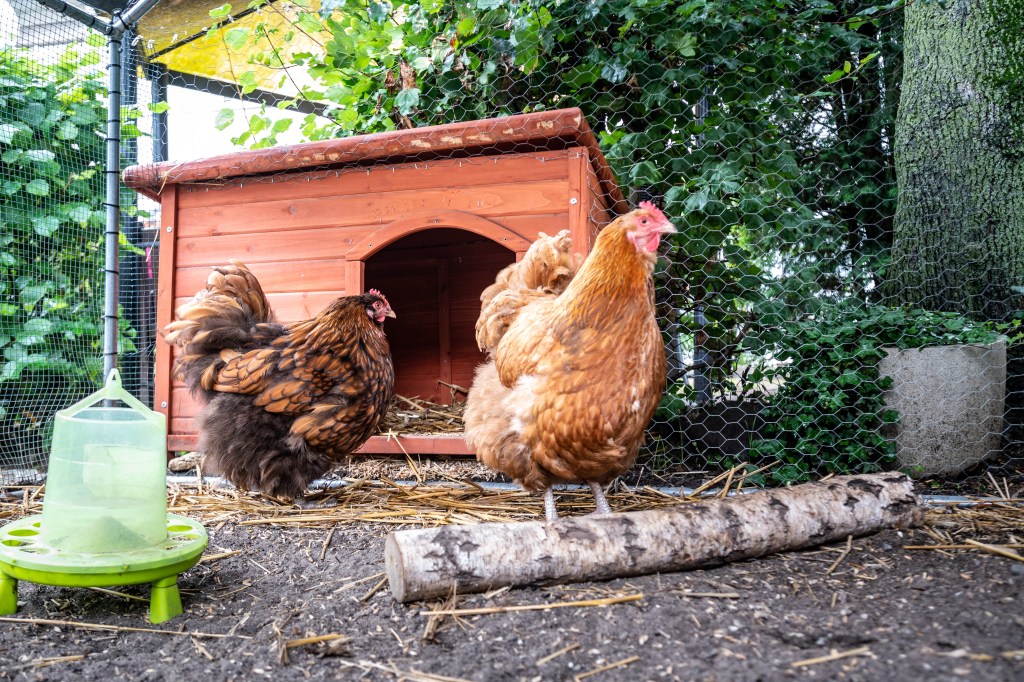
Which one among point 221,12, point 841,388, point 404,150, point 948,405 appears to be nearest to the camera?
point 948,405

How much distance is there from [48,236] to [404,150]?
242cm

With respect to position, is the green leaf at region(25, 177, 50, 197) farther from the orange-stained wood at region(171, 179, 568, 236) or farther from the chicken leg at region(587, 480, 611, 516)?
the chicken leg at region(587, 480, 611, 516)

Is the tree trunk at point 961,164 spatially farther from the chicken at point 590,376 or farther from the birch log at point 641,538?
the chicken at point 590,376

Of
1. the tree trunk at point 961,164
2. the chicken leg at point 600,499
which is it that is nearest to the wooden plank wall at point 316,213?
the chicken leg at point 600,499

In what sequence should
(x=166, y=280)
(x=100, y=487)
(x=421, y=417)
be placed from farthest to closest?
(x=421, y=417) < (x=166, y=280) < (x=100, y=487)

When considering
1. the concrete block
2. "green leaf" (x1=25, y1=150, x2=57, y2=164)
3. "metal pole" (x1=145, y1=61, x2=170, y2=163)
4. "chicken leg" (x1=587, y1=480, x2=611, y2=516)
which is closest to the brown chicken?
"chicken leg" (x1=587, y1=480, x2=611, y2=516)

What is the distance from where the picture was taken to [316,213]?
10.7 ft

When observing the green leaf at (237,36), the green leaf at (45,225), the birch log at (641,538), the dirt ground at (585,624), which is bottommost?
the dirt ground at (585,624)

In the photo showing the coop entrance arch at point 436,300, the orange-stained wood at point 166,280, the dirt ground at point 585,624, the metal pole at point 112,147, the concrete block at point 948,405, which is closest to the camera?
the dirt ground at point 585,624

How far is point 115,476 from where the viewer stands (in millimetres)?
1526

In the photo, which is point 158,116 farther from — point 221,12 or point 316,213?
point 316,213

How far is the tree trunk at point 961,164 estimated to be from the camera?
3.03 metres

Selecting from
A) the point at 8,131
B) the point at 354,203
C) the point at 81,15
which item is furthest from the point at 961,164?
the point at 8,131

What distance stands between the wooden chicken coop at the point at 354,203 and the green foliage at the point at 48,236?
69 centimetres
